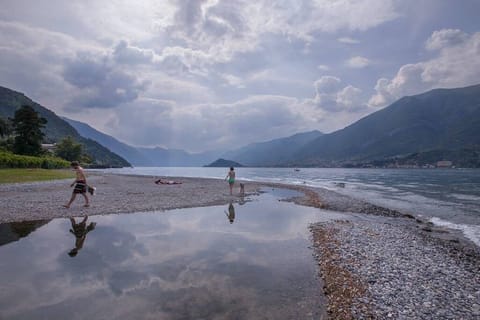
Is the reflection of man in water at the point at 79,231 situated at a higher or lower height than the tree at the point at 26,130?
lower

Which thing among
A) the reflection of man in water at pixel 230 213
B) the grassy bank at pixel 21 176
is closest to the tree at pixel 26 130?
the grassy bank at pixel 21 176

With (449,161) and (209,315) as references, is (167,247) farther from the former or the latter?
(449,161)

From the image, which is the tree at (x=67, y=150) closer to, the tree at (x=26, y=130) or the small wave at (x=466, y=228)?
the tree at (x=26, y=130)

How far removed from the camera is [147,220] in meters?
17.5

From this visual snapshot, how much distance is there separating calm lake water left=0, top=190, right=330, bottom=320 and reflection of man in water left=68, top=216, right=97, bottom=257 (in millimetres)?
166

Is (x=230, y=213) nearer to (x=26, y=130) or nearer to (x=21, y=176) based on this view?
(x=21, y=176)

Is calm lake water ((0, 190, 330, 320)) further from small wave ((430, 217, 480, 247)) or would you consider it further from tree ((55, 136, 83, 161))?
tree ((55, 136, 83, 161))

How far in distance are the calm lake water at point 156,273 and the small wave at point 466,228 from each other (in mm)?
10624

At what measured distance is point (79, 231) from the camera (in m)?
14.1

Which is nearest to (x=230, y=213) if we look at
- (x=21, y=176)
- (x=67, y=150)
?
(x=21, y=176)

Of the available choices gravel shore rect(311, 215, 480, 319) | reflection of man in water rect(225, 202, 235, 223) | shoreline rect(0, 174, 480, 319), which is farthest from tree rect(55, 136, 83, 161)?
gravel shore rect(311, 215, 480, 319)

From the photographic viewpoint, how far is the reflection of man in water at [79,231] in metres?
11.2

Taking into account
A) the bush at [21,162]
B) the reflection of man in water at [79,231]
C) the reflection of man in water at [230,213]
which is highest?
the bush at [21,162]

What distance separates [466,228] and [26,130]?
3682 inches
